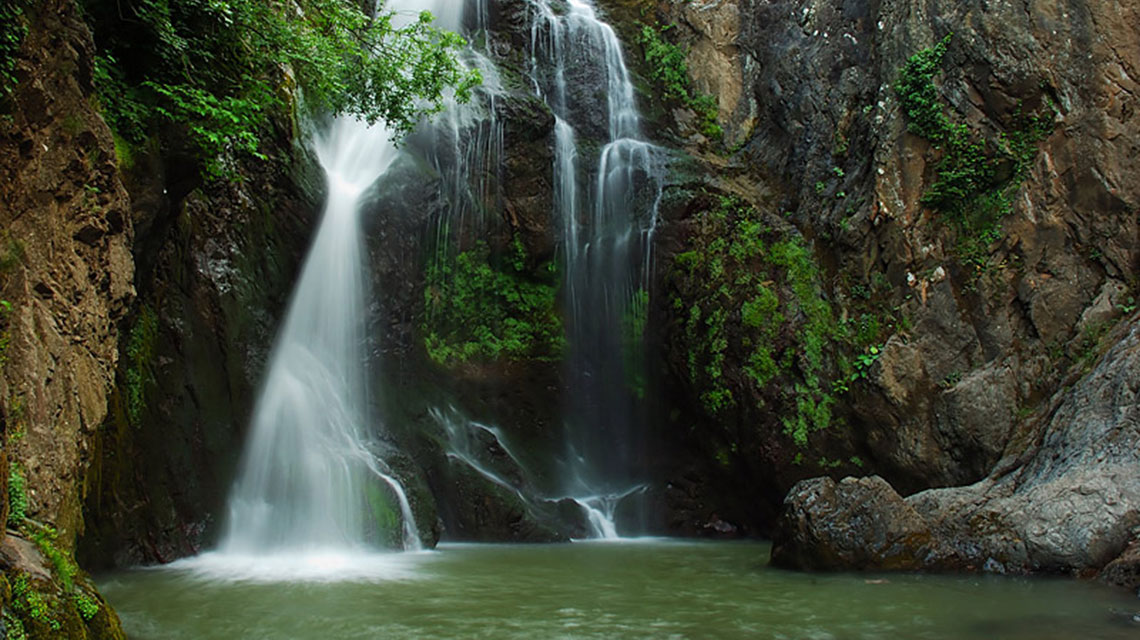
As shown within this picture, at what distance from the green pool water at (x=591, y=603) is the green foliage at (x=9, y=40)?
3804mm

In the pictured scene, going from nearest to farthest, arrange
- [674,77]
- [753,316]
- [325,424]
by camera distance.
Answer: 1. [325,424]
2. [753,316]
3. [674,77]

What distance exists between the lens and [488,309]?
1423cm

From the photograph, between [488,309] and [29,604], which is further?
[488,309]

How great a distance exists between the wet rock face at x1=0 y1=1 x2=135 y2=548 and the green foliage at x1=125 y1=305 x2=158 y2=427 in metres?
2.95

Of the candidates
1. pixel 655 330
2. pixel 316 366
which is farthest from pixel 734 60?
pixel 316 366

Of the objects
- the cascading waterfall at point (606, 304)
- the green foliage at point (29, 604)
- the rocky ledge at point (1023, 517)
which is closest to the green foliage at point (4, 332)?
the green foliage at point (29, 604)

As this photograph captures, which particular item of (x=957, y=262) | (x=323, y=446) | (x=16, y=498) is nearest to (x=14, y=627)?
(x=16, y=498)

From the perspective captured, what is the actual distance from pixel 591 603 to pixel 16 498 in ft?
14.0

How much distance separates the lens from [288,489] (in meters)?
10.2

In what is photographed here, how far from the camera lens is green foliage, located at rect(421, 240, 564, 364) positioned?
45.1 ft

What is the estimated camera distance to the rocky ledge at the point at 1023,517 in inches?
309

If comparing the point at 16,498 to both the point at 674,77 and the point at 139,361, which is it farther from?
the point at 674,77

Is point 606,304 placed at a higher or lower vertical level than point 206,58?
lower

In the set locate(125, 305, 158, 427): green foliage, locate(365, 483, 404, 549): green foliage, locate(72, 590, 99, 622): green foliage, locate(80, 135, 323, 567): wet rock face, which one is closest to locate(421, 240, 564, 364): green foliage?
locate(80, 135, 323, 567): wet rock face
